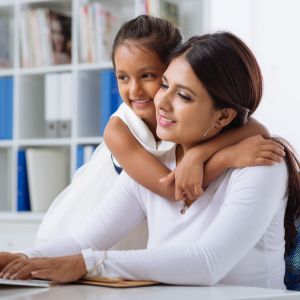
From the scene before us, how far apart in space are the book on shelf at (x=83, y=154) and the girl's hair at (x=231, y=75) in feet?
6.87

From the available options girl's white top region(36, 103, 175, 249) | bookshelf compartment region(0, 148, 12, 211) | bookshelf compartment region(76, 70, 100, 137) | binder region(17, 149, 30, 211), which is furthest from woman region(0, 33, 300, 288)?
bookshelf compartment region(0, 148, 12, 211)

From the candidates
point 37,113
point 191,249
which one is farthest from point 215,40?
point 37,113

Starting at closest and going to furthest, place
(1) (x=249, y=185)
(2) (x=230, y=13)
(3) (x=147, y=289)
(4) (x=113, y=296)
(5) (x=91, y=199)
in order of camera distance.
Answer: (4) (x=113, y=296)
(3) (x=147, y=289)
(1) (x=249, y=185)
(5) (x=91, y=199)
(2) (x=230, y=13)

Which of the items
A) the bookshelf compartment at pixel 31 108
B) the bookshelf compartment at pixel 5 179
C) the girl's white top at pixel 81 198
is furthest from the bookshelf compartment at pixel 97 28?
the girl's white top at pixel 81 198

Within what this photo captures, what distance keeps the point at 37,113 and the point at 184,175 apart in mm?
2521

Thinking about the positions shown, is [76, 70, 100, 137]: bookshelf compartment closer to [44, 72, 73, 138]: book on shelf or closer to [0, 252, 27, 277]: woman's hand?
[44, 72, 73, 138]: book on shelf

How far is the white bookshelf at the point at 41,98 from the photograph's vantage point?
3625mm

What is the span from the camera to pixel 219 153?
59.7 inches

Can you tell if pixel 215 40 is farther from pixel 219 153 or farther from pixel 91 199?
pixel 91 199

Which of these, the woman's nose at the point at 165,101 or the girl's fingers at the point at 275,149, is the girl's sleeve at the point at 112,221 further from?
the girl's fingers at the point at 275,149

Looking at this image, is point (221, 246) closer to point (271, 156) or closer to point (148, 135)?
point (271, 156)

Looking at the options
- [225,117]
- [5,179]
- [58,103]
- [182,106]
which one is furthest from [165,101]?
[5,179]

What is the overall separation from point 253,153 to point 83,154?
88.6 inches

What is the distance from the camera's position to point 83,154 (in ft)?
11.9
